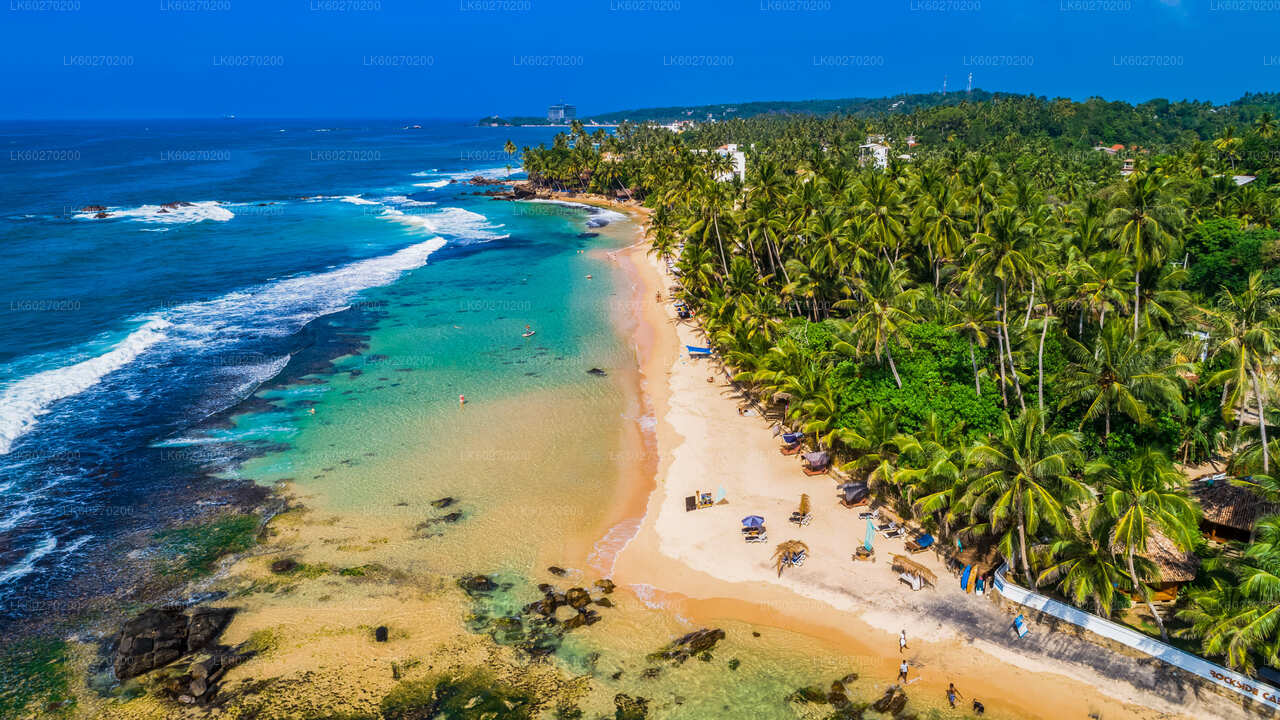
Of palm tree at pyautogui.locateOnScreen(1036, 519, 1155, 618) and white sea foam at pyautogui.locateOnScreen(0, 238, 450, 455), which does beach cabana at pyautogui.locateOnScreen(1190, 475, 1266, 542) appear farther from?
white sea foam at pyautogui.locateOnScreen(0, 238, 450, 455)

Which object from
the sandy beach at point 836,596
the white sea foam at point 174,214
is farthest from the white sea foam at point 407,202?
the sandy beach at point 836,596

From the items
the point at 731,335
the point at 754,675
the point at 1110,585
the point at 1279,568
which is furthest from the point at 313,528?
the point at 1279,568

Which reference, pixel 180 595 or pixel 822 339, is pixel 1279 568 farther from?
pixel 180 595

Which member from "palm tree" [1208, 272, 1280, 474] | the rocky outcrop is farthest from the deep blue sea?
"palm tree" [1208, 272, 1280, 474]

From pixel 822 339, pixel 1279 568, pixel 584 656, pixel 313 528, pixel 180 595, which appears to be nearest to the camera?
pixel 1279 568

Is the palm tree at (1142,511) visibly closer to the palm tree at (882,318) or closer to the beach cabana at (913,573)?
the beach cabana at (913,573)

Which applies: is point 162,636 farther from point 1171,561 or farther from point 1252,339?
point 1252,339

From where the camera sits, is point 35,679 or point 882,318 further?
point 882,318

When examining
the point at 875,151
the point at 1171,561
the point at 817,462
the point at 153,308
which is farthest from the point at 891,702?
the point at 875,151
